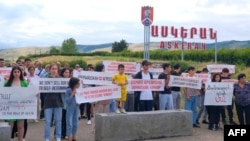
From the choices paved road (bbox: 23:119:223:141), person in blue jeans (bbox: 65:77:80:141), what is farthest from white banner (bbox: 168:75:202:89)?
person in blue jeans (bbox: 65:77:80:141)

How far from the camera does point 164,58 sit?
6038 centimetres

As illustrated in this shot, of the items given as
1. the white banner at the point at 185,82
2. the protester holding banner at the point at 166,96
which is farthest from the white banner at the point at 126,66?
the white banner at the point at 185,82

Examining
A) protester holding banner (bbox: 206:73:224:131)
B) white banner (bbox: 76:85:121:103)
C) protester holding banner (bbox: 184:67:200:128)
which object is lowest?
protester holding banner (bbox: 206:73:224:131)

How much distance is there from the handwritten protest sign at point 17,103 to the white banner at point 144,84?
3.40m

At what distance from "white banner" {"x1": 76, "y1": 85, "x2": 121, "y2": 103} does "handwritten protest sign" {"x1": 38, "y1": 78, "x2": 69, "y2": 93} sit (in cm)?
39

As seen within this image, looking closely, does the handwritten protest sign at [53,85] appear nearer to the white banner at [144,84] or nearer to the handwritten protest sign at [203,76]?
the white banner at [144,84]

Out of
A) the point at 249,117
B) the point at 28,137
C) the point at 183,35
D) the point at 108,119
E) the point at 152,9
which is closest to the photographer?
the point at 108,119

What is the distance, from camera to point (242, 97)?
12.5 meters

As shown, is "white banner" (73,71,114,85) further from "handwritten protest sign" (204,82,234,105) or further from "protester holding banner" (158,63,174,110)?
"handwritten protest sign" (204,82,234,105)

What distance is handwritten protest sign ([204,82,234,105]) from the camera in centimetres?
1285

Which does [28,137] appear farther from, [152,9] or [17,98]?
[152,9]

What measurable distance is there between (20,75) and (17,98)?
550 millimetres

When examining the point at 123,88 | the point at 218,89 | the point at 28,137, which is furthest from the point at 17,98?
the point at 218,89

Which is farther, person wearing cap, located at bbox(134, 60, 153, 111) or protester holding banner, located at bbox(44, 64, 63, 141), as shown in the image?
person wearing cap, located at bbox(134, 60, 153, 111)
